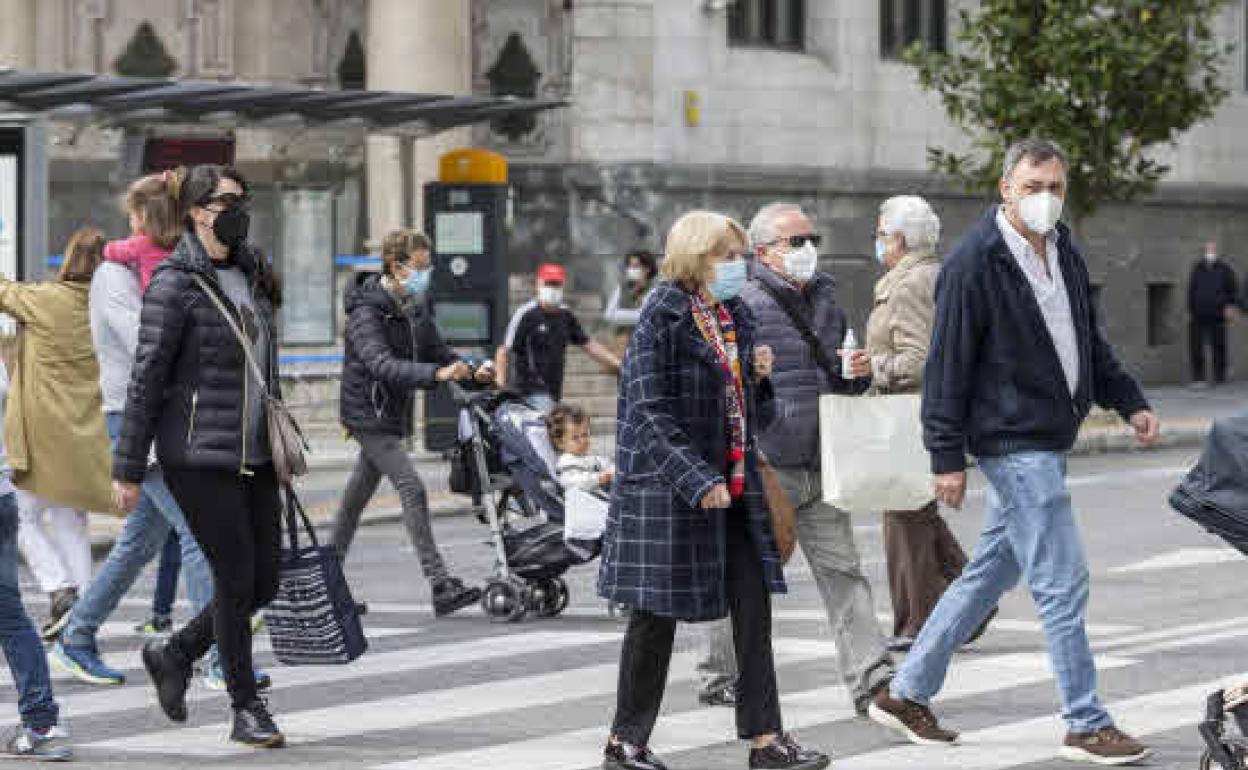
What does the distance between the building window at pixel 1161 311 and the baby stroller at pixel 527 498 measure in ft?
73.4

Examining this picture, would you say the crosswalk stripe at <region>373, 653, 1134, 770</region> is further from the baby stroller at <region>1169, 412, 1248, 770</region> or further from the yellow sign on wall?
the yellow sign on wall

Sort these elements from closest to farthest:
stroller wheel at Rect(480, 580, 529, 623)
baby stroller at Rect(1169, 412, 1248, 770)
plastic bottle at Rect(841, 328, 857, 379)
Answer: baby stroller at Rect(1169, 412, 1248, 770), plastic bottle at Rect(841, 328, 857, 379), stroller wheel at Rect(480, 580, 529, 623)

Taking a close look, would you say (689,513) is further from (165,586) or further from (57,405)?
(57,405)

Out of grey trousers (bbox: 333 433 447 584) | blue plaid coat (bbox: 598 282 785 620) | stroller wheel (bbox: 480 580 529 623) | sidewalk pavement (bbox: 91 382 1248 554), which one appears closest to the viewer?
blue plaid coat (bbox: 598 282 785 620)

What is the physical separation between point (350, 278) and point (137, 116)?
568 cm

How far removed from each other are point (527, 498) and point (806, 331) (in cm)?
358

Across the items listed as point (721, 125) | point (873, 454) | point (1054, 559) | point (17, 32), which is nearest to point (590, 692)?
point (873, 454)

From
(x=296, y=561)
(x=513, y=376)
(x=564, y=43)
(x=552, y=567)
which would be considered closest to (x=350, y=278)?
(x=564, y=43)

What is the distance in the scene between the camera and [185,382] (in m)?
9.02

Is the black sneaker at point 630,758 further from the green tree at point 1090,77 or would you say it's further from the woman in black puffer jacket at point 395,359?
the green tree at point 1090,77

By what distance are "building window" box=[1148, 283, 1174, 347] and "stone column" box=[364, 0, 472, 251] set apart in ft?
35.9

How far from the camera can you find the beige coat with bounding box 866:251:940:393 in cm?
1070

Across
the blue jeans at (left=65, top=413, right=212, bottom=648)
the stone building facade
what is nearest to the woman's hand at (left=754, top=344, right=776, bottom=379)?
the blue jeans at (left=65, top=413, right=212, bottom=648)

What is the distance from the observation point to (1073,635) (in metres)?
8.49
